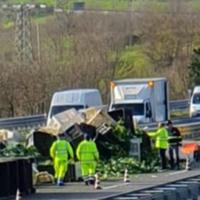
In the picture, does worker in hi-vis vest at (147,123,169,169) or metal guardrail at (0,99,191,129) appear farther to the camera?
metal guardrail at (0,99,191,129)

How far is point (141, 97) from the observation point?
50.2m

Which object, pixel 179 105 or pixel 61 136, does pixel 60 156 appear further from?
pixel 179 105

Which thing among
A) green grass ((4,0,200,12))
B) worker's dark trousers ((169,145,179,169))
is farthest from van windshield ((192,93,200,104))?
green grass ((4,0,200,12))

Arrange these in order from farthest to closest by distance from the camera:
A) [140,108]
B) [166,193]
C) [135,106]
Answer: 1. [140,108]
2. [135,106]
3. [166,193]

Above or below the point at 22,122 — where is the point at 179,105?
above

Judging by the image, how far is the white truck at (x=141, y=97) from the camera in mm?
50031

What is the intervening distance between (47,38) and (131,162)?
55.3 m

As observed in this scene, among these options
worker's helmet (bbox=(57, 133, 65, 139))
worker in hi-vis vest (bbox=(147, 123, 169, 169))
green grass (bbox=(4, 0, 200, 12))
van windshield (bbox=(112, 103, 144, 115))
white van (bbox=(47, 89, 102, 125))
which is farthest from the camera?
green grass (bbox=(4, 0, 200, 12))

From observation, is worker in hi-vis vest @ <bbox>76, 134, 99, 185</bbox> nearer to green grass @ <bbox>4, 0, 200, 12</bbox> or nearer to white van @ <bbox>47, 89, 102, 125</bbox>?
white van @ <bbox>47, 89, 102, 125</bbox>

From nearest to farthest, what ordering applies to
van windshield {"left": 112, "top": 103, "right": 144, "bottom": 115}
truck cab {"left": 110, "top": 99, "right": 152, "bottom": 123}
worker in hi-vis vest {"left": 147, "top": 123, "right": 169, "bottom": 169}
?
1. worker in hi-vis vest {"left": 147, "top": 123, "right": 169, "bottom": 169}
2. van windshield {"left": 112, "top": 103, "right": 144, "bottom": 115}
3. truck cab {"left": 110, "top": 99, "right": 152, "bottom": 123}

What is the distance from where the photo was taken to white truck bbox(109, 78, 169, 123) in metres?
50.0

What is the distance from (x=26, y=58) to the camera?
2859 inches

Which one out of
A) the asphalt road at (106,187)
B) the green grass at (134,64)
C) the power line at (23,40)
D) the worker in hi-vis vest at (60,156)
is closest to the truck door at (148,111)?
the asphalt road at (106,187)

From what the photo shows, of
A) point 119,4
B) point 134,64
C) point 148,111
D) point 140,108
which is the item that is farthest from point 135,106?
point 119,4
